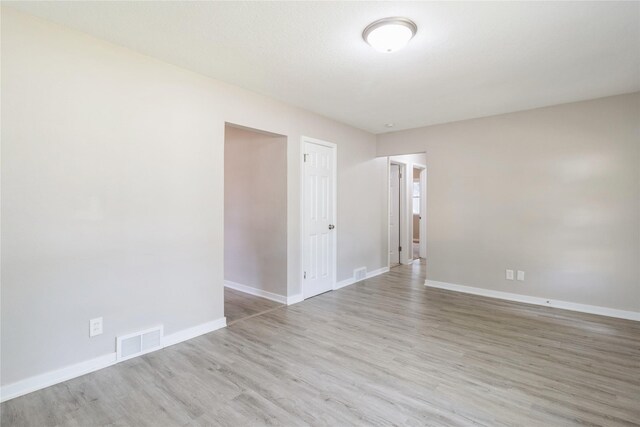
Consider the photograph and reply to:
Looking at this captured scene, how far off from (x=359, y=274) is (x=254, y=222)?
1924mm

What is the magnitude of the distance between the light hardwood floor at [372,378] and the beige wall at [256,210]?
0.88 meters

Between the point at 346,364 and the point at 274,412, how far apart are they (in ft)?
2.44

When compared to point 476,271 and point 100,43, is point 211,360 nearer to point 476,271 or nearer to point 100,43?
point 100,43

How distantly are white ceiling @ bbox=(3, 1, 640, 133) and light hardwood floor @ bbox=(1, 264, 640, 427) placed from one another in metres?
2.46

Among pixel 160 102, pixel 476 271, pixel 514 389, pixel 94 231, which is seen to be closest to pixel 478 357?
pixel 514 389

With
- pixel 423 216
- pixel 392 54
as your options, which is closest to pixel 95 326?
pixel 392 54

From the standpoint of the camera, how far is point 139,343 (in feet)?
8.42

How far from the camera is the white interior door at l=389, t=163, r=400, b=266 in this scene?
248 inches

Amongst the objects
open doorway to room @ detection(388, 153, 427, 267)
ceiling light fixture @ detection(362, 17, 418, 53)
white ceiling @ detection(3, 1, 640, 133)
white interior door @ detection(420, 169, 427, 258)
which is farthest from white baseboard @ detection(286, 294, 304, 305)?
white interior door @ detection(420, 169, 427, 258)

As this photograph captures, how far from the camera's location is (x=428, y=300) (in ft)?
13.4

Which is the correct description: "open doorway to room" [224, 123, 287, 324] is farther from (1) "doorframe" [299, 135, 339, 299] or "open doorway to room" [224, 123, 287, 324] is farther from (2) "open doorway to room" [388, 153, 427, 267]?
(2) "open doorway to room" [388, 153, 427, 267]

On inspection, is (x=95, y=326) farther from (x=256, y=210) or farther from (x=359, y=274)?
(x=359, y=274)

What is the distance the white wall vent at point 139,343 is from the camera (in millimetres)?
2463

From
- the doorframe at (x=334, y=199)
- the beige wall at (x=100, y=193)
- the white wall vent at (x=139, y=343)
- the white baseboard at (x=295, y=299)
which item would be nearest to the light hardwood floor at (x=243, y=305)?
the white baseboard at (x=295, y=299)
